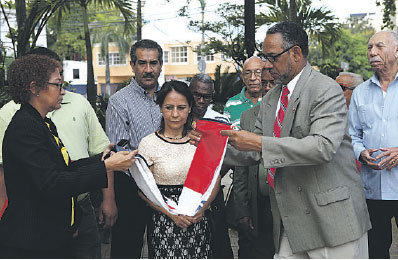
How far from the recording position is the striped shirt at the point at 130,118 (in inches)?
179

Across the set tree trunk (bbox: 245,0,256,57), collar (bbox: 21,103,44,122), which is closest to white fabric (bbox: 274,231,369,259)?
collar (bbox: 21,103,44,122)

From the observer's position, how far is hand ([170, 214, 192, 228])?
3.66 m

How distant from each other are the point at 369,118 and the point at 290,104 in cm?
153

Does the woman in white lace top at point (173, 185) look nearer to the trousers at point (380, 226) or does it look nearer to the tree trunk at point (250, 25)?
the trousers at point (380, 226)

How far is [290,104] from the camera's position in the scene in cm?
321

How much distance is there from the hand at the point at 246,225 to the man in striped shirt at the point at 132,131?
0.89 metres

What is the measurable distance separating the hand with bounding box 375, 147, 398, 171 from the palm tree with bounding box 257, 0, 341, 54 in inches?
492

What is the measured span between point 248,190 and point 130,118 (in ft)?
4.30

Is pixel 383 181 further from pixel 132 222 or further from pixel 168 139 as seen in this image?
pixel 132 222

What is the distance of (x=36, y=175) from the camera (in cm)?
303

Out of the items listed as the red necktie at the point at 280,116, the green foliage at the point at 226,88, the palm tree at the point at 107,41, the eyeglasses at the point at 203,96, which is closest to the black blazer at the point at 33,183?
the red necktie at the point at 280,116

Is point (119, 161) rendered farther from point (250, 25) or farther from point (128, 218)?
point (250, 25)

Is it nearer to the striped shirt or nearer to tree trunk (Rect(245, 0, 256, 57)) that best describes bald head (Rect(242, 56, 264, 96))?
the striped shirt

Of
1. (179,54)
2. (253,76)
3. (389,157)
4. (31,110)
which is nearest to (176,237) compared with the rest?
(31,110)
